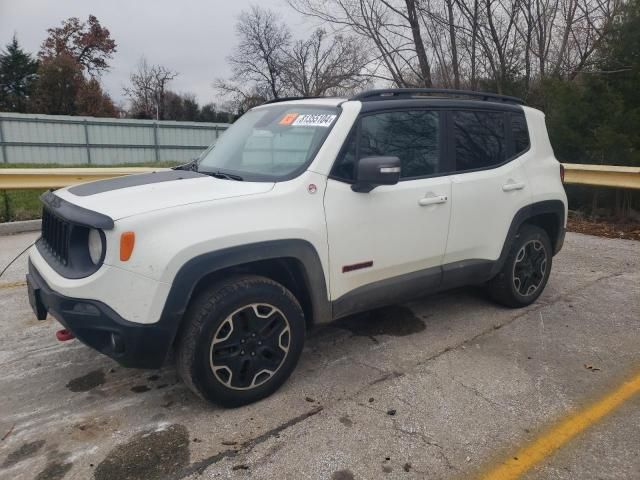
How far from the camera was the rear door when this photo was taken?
13.4 feet

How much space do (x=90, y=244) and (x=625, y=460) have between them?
304 cm

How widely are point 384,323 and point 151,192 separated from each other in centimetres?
227

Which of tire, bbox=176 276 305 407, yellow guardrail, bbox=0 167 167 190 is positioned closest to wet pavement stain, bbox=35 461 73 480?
tire, bbox=176 276 305 407

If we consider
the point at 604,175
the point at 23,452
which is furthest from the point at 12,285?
the point at 604,175

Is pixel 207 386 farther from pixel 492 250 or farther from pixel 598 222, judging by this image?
pixel 598 222

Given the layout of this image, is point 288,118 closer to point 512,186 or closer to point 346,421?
point 512,186

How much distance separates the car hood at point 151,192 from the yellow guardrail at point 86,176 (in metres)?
4.85

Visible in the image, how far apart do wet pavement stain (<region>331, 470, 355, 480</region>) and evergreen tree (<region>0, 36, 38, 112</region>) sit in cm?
4485

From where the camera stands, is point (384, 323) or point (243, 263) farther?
point (384, 323)

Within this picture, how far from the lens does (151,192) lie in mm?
3119

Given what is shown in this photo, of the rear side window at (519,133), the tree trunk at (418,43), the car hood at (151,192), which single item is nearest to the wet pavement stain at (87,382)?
the car hood at (151,192)

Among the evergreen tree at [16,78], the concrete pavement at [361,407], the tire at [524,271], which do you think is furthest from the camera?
the evergreen tree at [16,78]

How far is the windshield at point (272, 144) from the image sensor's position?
11.3 feet

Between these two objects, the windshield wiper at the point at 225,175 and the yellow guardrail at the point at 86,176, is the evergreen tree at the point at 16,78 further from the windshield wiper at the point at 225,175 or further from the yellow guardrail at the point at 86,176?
the windshield wiper at the point at 225,175
